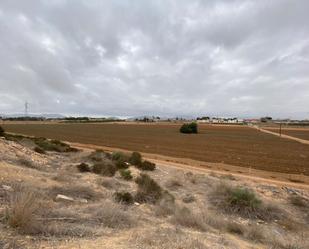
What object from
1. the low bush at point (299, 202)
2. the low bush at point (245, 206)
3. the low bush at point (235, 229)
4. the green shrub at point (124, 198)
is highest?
the green shrub at point (124, 198)

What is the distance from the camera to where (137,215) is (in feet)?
31.0

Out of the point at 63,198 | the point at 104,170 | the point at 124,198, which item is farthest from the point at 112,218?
the point at 104,170

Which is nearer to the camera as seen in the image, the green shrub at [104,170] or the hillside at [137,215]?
the hillside at [137,215]

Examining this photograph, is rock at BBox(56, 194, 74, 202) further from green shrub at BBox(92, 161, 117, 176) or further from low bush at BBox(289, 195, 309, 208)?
low bush at BBox(289, 195, 309, 208)

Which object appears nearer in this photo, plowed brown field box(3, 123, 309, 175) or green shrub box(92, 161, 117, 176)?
green shrub box(92, 161, 117, 176)

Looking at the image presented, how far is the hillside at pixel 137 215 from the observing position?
619 centimetres

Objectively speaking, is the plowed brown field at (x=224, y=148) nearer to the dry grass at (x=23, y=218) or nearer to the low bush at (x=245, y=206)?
the low bush at (x=245, y=206)

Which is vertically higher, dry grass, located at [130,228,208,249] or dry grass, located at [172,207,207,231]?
dry grass, located at [130,228,208,249]

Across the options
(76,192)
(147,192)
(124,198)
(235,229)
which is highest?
(76,192)

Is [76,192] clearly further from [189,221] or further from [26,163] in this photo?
[26,163]

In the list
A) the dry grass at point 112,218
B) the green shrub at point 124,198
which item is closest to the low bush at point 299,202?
the green shrub at point 124,198

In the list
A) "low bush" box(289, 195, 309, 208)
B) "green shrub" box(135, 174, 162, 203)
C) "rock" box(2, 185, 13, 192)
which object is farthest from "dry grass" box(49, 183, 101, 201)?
"low bush" box(289, 195, 309, 208)

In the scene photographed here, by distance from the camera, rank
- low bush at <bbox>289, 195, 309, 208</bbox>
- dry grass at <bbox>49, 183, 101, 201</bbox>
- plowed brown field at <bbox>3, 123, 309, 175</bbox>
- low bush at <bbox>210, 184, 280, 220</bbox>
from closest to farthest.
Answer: dry grass at <bbox>49, 183, 101, 201</bbox> → low bush at <bbox>210, 184, 280, 220</bbox> → low bush at <bbox>289, 195, 309, 208</bbox> → plowed brown field at <bbox>3, 123, 309, 175</bbox>

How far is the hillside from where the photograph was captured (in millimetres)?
6191
